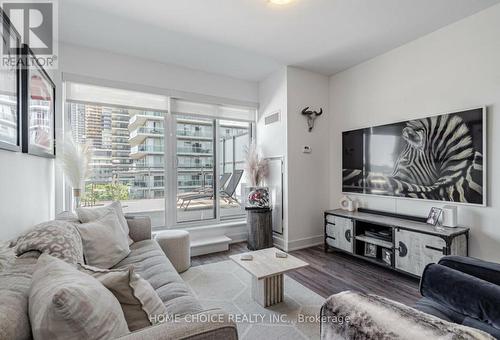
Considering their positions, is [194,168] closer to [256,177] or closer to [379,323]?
[256,177]

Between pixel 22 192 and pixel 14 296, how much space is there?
4.80 ft

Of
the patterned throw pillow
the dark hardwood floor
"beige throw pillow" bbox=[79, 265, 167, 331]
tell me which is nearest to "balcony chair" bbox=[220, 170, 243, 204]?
the dark hardwood floor

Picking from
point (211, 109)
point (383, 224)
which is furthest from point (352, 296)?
point (211, 109)

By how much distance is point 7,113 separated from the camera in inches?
62.2

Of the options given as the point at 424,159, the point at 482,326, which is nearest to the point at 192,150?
the point at 424,159

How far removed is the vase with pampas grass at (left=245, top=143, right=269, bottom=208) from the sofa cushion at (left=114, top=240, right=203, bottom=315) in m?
1.68

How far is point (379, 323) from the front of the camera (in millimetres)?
758

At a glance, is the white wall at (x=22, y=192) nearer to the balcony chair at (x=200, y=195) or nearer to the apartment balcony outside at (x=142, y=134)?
the apartment balcony outside at (x=142, y=134)

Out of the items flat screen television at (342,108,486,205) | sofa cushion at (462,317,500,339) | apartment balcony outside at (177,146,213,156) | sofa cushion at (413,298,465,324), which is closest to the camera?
sofa cushion at (462,317,500,339)

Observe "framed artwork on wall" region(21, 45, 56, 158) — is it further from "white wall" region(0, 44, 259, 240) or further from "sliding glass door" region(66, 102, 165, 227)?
"sliding glass door" region(66, 102, 165, 227)

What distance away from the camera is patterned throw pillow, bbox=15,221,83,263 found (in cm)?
134

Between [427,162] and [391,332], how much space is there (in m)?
2.64

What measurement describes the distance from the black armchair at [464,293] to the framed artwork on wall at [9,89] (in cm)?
270

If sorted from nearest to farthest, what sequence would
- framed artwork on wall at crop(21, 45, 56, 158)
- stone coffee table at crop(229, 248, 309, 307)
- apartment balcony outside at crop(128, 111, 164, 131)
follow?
framed artwork on wall at crop(21, 45, 56, 158) → stone coffee table at crop(229, 248, 309, 307) → apartment balcony outside at crop(128, 111, 164, 131)
